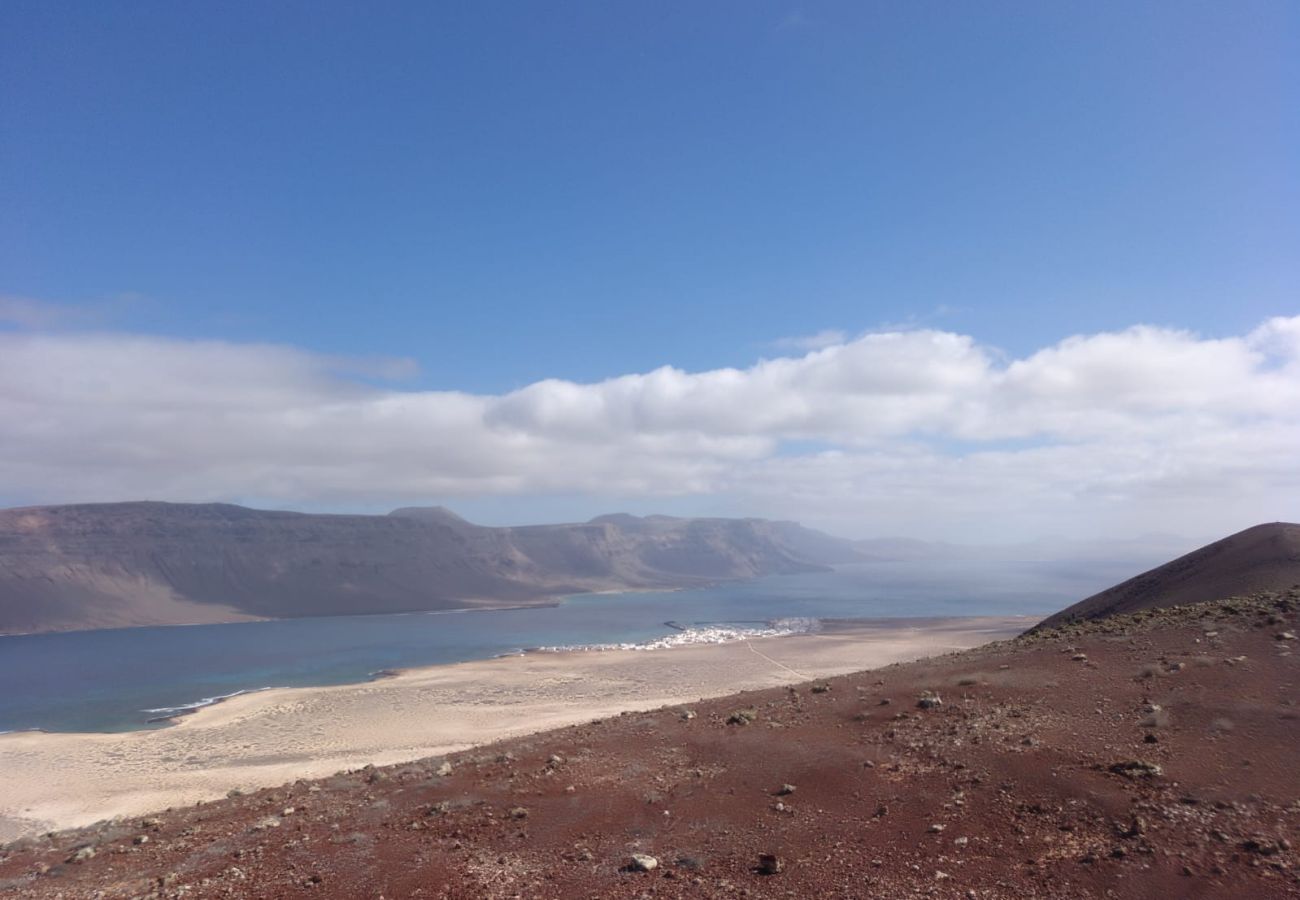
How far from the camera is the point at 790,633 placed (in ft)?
283

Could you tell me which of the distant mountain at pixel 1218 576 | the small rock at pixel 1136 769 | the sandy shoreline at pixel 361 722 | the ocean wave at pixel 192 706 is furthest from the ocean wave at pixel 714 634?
the small rock at pixel 1136 769

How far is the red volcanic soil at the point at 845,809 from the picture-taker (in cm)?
984

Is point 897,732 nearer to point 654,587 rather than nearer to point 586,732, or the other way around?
point 586,732

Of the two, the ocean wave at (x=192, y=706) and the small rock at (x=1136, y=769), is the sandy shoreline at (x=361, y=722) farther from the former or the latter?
the small rock at (x=1136, y=769)

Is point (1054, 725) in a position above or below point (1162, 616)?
below

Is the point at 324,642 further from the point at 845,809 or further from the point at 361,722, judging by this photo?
the point at 845,809

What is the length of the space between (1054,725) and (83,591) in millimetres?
155715

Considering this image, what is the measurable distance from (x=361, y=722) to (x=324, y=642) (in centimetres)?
5644

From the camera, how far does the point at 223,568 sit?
150125mm

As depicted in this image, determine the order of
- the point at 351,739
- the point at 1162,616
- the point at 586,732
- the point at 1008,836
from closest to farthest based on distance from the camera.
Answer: the point at 1008,836
the point at 586,732
the point at 1162,616
the point at 351,739

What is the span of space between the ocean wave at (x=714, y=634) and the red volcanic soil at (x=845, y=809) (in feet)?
197

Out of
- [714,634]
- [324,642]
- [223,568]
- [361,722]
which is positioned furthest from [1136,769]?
[223,568]

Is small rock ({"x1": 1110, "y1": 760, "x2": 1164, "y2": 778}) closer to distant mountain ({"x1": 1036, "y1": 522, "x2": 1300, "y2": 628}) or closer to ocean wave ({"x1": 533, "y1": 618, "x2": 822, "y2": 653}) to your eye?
distant mountain ({"x1": 1036, "y1": 522, "x2": 1300, "y2": 628})

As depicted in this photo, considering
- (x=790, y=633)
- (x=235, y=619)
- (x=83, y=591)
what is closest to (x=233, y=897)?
(x=790, y=633)
